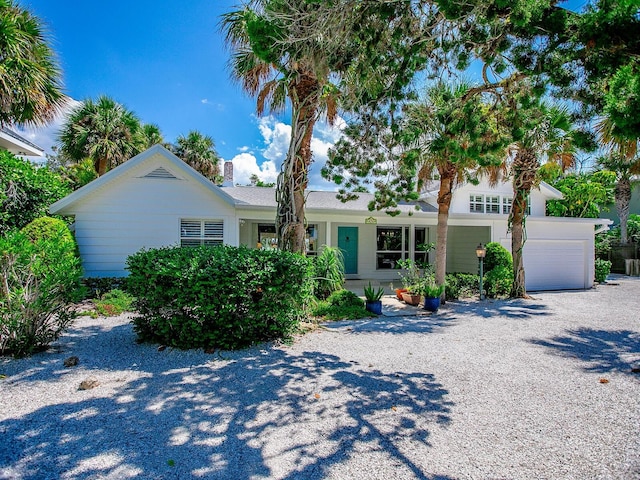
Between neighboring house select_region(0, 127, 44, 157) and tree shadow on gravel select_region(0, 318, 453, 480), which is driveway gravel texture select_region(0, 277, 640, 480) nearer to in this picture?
tree shadow on gravel select_region(0, 318, 453, 480)

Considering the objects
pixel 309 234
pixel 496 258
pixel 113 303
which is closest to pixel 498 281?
pixel 496 258

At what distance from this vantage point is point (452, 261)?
17.6 m

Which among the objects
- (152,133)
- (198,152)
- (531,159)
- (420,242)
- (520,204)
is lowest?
(420,242)

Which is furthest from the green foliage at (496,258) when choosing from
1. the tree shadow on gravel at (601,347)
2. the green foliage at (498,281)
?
the tree shadow on gravel at (601,347)

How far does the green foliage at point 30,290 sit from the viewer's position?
4.73 m

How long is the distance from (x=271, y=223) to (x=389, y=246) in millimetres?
5577

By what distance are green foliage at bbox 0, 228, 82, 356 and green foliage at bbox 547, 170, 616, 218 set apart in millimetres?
22815

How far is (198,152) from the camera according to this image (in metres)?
→ 22.7

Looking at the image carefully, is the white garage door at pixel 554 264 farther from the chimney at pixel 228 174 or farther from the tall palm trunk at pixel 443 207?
the chimney at pixel 228 174

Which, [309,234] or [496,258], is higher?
[309,234]

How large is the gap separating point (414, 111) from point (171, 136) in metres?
19.7

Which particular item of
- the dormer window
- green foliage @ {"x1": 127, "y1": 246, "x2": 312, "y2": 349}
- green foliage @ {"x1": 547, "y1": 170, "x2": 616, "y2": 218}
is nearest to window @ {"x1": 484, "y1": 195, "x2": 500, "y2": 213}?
the dormer window

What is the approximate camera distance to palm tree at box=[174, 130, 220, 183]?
2247 centimetres

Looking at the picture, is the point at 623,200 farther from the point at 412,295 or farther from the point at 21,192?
the point at 21,192
